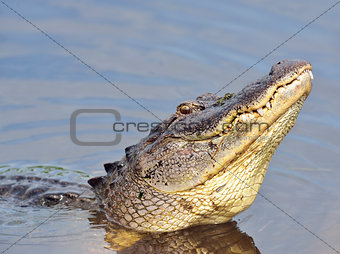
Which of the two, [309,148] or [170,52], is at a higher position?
[170,52]

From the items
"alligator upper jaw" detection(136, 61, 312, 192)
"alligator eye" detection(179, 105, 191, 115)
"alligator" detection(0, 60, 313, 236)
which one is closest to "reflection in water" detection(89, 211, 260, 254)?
"alligator" detection(0, 60, 313, 236)

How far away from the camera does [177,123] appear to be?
5195 mm

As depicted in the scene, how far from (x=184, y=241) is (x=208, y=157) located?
1.04 meters

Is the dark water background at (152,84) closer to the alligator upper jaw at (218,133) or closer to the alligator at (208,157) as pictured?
the alligator at (208,157)

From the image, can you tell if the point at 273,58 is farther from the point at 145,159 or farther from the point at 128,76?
the point at 145,159

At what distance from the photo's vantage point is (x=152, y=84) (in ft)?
30.9

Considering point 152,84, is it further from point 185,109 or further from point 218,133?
point 218,133

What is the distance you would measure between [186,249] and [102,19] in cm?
734

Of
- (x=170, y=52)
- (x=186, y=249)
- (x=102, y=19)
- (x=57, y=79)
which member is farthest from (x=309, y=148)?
(x=102, y=19)

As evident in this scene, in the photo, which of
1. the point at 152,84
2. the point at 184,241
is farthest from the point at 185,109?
the point at 152,84

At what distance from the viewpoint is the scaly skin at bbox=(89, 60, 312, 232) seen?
187 inches

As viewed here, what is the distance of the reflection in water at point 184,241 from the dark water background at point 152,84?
12 cm

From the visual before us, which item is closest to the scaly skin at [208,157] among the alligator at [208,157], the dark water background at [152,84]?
the alligator at [208,157]

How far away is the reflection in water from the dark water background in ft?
0.40
